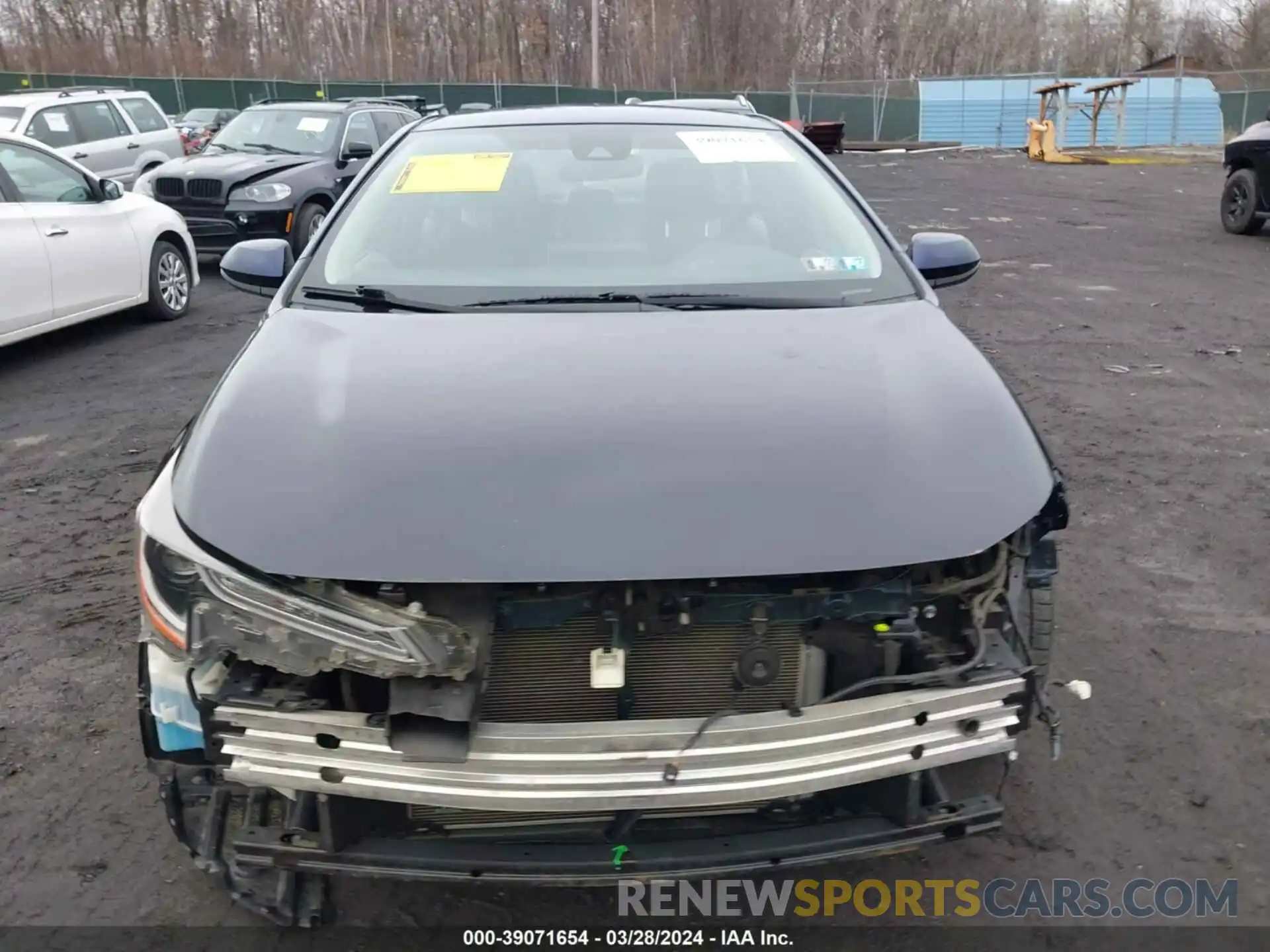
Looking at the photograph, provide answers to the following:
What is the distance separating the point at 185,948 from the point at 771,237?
8.20 ft

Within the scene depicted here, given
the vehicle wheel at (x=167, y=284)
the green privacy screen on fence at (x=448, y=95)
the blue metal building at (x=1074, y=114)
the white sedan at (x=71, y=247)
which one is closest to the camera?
the white sedan at (x=71, y=247)

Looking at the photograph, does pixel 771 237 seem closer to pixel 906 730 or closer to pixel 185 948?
pixel 906 730

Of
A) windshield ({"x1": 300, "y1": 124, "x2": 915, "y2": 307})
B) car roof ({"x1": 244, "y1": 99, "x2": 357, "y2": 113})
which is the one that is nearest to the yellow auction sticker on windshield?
windshield ({"x1": 300, "y1": 124, "x2": 915, "y2": 307})

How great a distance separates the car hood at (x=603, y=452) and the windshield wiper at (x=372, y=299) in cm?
9

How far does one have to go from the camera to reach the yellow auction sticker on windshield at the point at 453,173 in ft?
11.8

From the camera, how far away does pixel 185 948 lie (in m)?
2.40

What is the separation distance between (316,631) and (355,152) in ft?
34.0

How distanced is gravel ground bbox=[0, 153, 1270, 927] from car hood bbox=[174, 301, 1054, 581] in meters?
0.98

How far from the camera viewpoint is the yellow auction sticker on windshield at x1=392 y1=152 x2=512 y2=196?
142 inches

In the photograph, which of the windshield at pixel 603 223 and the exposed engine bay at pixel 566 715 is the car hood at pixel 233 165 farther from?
the exposed engine bay at pixel 566 715

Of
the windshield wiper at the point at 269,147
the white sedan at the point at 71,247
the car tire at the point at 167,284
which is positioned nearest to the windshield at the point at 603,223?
the white sedan at the point at 71,247

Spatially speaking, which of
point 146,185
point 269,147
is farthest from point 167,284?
point 269,147

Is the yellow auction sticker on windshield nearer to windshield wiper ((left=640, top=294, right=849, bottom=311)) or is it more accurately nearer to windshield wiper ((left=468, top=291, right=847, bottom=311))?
windshield wiper ((left=468, top=291, right=847, bottom=311))

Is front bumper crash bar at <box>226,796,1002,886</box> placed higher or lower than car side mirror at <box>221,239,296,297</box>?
lower
